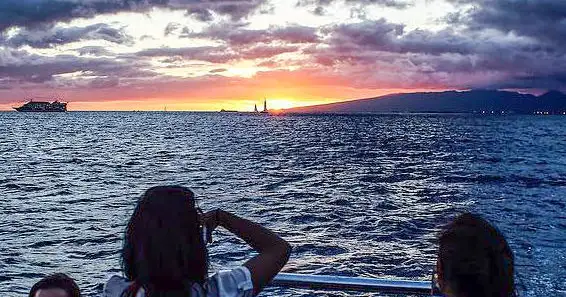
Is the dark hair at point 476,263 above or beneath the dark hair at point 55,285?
above

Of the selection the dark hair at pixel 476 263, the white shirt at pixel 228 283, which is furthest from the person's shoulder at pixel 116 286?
the dark hair at pixel 476 263

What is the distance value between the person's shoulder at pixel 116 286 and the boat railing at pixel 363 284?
3.15ft

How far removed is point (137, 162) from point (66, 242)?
3524 cm

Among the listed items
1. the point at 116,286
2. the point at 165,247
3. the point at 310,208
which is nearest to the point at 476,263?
the point at 165,247

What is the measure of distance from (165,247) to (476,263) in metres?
1.03

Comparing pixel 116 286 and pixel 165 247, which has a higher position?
pixel 165 247

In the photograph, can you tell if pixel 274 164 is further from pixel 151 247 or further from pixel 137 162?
pixel 151 247

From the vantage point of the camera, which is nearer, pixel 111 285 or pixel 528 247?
pixel 111 285

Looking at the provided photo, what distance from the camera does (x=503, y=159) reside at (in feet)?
187

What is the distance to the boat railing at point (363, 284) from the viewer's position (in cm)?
296

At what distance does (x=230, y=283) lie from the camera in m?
2.26

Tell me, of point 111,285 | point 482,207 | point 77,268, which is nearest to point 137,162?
point 482,207

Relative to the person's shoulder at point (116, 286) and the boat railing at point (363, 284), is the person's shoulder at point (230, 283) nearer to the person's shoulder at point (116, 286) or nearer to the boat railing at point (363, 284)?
the person's shoulder at point (116, 286)

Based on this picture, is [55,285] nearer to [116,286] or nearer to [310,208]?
[116,286]
